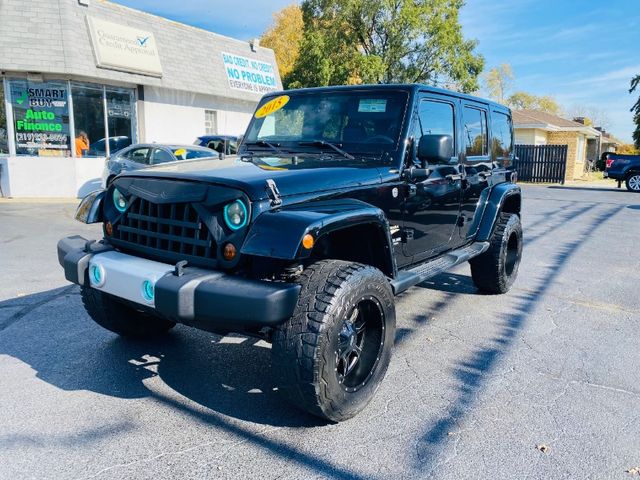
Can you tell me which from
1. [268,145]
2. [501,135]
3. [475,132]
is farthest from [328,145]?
[501,135]

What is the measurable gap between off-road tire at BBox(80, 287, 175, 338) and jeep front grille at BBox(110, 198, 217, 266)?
54 cm

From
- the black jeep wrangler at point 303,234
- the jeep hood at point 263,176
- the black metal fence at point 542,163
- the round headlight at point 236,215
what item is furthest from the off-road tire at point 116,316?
the black metal fence at point 542,163

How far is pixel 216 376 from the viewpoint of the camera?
142 inches

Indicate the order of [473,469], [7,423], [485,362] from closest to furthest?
[473,469], [7,423], [485,362]

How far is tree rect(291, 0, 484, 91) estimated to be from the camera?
2462 cm

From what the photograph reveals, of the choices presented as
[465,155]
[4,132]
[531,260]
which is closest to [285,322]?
[465,155]

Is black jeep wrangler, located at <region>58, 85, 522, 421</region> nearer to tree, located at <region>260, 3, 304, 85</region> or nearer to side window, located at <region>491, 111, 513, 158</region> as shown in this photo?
side window, located at <region>491, 111, 513, 158</region>

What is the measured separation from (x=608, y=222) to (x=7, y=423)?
12.1 m

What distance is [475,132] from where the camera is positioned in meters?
5.12

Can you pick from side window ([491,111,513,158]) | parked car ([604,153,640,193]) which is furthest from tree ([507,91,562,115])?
side window ([491,111,513,158])

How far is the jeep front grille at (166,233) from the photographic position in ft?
9.59

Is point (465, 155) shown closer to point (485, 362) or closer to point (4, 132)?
point (485, 362)

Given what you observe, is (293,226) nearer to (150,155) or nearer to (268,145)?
(268,145)

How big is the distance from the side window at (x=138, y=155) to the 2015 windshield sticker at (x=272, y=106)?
833cm
